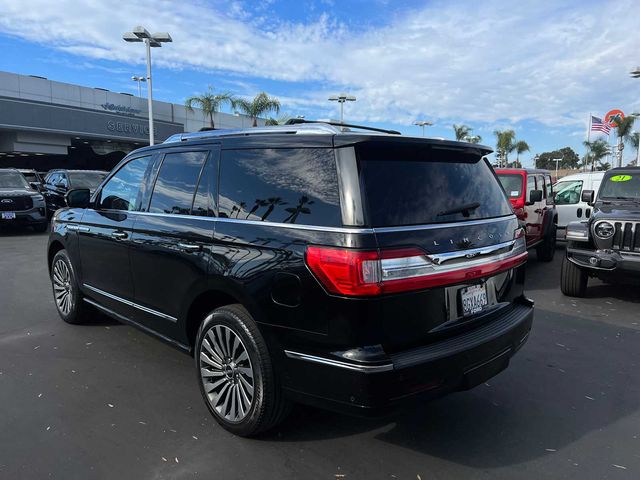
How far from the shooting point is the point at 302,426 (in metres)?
3.25

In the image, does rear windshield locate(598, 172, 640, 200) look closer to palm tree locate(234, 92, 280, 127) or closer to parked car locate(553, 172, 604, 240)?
parked car locate(553, 172, 604, 240)

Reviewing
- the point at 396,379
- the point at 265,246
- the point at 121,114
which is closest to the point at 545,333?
the point at 396,379

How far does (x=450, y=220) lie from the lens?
2.85m

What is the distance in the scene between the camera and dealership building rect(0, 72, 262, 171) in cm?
2723

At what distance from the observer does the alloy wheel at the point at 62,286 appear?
5.24 m

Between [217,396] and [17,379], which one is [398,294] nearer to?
[217,396]

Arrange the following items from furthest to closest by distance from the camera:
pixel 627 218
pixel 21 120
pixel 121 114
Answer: pixel 121 114, pixel 21 120, pixel 627 218

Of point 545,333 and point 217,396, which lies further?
point 545,333

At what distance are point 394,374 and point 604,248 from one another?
17.0 feet

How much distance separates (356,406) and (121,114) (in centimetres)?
3402

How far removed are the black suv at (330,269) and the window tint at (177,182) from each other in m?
0.01

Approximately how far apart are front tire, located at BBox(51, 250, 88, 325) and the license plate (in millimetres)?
3999

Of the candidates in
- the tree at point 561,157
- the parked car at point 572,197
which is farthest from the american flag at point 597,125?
the tree at point 561,157

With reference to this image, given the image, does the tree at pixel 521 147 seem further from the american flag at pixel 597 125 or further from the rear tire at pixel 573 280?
the rear tire at pixel 573 280
